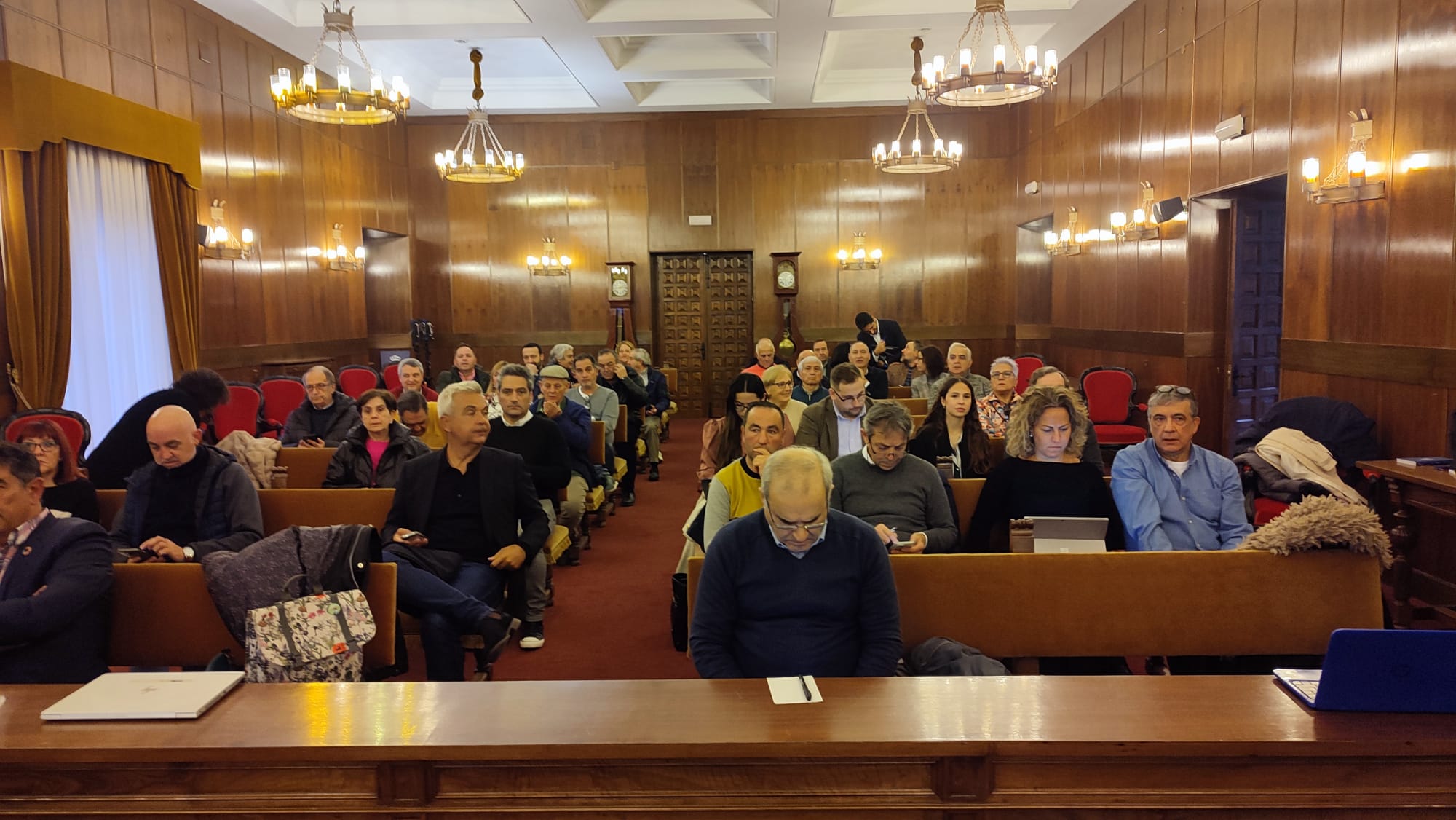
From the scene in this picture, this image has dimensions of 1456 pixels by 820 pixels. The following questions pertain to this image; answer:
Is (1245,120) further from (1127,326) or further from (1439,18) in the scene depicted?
(1127,326)

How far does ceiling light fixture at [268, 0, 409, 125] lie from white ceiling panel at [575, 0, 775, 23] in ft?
9.54

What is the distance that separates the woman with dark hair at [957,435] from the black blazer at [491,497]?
195 cm

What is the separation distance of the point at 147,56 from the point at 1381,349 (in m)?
9.76

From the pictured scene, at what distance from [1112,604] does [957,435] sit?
2.08 metres

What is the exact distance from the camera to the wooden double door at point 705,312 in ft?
49.0

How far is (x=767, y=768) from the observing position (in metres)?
1.87

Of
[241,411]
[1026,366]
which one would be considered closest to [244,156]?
[241,411]

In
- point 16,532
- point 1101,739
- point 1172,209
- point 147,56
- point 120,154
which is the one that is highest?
point 147,56

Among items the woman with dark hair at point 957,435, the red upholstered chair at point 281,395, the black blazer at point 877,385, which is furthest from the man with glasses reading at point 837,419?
the red upholstered chair at point 281,395

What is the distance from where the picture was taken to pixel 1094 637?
3051 mm

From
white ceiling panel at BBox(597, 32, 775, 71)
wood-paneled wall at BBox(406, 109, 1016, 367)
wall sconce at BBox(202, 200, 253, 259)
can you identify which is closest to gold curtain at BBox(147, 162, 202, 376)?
wall sconce at BBox(202, 200, 253, 259)

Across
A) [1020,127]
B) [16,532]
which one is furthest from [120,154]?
[1020,127]

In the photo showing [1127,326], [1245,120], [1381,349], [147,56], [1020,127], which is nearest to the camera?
[1381,349]

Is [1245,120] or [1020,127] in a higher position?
[1020,127]
